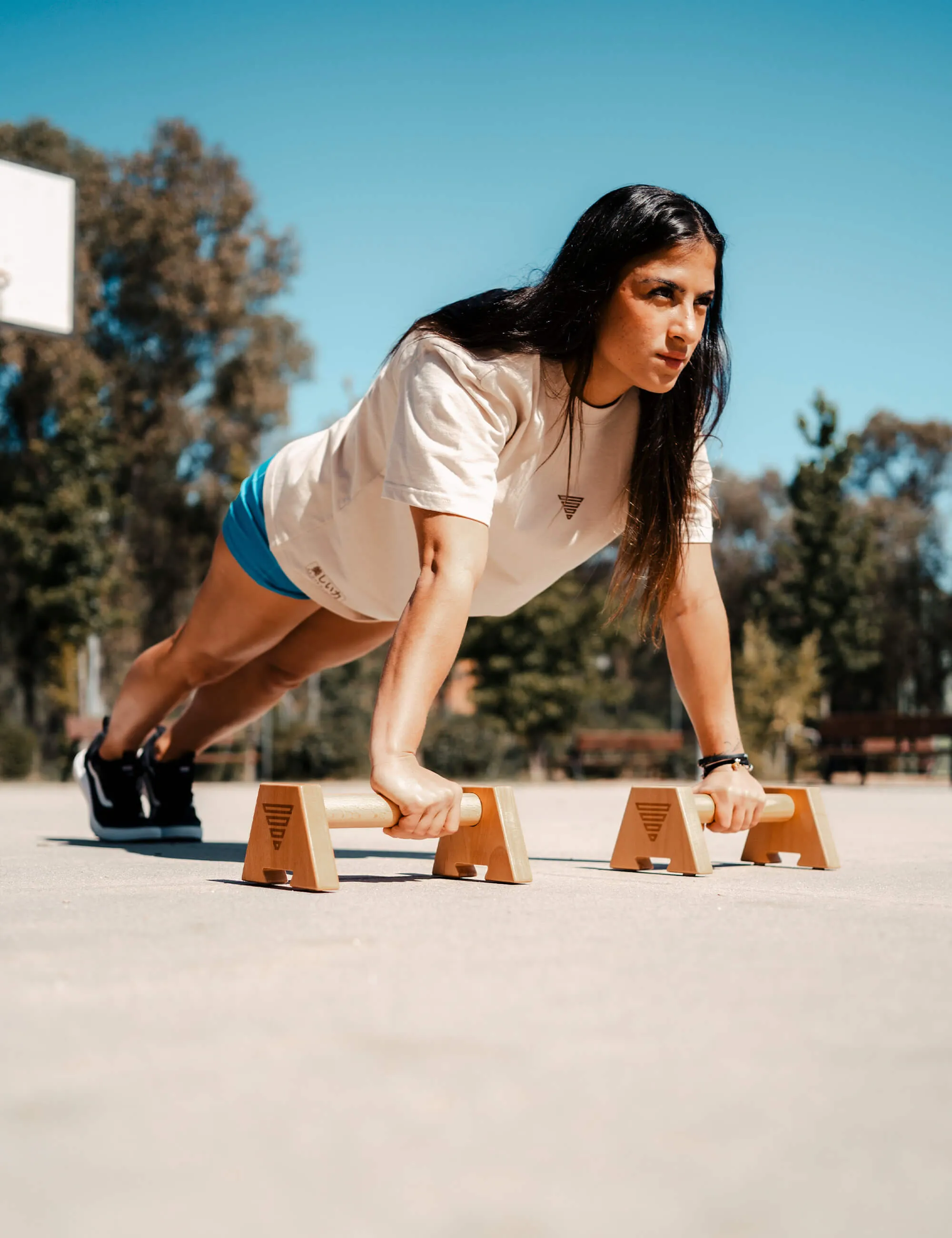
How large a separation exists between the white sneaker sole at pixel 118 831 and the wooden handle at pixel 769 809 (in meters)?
1.78

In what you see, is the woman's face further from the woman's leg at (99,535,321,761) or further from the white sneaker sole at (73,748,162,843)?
the white sneaker sole at (73,748,162,843)

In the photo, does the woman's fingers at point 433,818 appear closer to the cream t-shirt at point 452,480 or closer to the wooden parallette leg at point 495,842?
the wooden parallette leg at point 495,842

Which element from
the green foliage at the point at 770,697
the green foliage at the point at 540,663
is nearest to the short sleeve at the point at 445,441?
the green foliage at the point at 540,663

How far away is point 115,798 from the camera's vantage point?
378 cm

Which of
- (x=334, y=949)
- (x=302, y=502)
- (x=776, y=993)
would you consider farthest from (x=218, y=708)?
(x=776, y=993)

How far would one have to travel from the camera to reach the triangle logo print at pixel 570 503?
2.85 m

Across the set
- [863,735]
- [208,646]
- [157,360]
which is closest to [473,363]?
[208,646]

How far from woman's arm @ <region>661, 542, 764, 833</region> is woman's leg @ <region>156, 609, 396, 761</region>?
1022 millimetres

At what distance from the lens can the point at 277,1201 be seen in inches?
32.1

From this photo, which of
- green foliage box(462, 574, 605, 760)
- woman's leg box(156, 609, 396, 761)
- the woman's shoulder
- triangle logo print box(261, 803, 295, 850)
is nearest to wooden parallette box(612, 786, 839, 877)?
triangle logo print box(261, 803, 295, 850)

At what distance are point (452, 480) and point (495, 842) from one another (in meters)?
0.72

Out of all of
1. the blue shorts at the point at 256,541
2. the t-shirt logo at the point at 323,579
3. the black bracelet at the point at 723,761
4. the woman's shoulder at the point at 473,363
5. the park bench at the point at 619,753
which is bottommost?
the park bench at the point at 619,753

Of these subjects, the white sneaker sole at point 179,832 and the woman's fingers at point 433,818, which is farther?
the white sneaker sole at point 179,832

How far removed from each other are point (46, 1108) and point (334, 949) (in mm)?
643
